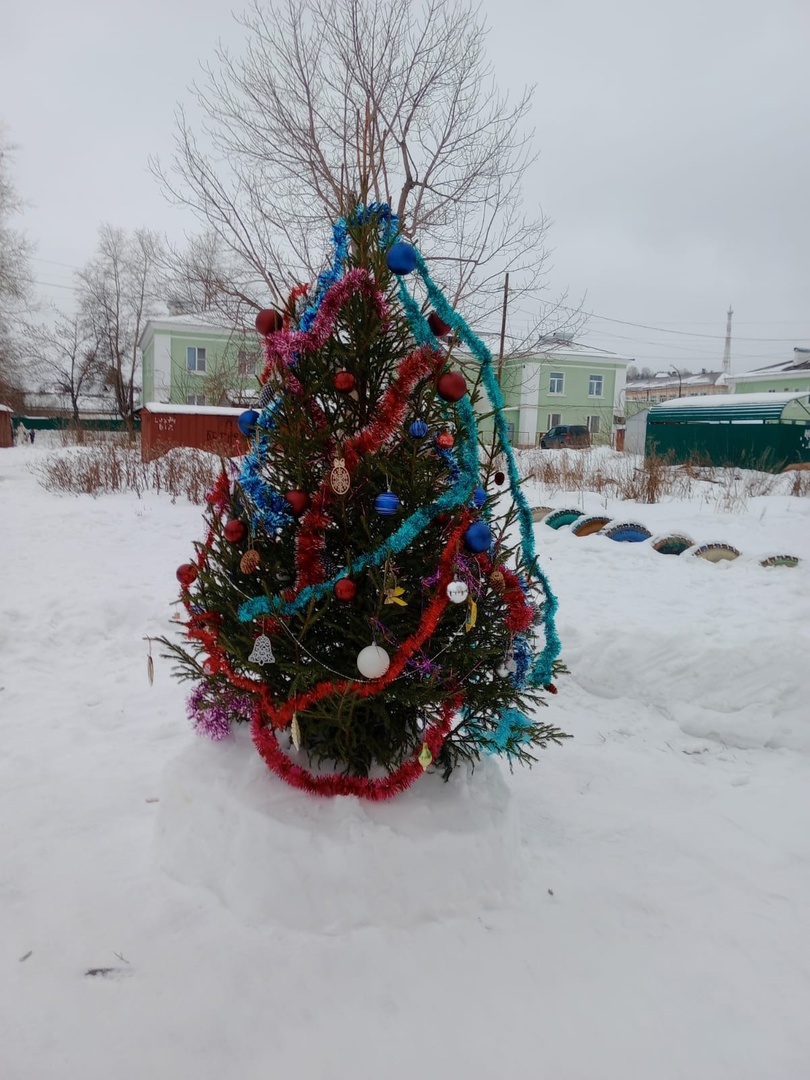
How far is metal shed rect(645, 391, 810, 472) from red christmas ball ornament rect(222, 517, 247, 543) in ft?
58.9

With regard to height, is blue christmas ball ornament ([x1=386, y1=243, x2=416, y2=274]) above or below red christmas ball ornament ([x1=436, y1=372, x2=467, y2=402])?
above

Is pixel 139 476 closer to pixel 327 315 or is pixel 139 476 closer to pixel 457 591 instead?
pixel 327 315

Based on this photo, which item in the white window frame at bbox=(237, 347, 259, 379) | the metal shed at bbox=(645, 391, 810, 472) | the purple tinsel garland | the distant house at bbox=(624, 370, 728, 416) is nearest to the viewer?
the purple tinsel garland

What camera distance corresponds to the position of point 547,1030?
6.26 ft

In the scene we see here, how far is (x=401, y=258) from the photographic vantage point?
2.15 metres

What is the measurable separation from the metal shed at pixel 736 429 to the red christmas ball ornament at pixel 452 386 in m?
17.7

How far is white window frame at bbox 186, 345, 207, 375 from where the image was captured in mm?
34688

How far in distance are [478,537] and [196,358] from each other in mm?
35847

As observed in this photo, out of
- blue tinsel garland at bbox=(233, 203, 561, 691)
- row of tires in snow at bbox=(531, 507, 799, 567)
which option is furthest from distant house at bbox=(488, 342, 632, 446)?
blue tinsel garland at bbox=(233, 203, 561, 691)

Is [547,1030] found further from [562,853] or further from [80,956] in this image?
[80,956]

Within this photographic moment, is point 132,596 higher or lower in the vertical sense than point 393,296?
lower

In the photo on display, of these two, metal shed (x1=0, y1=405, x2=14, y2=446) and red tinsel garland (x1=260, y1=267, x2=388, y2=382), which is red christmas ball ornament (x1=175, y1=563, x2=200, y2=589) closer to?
red tinsel garland (x1=260, y1=267, x2=388, y2=382)

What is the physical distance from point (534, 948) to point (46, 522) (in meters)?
7.90

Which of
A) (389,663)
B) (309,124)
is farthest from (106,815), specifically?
(309,124)
